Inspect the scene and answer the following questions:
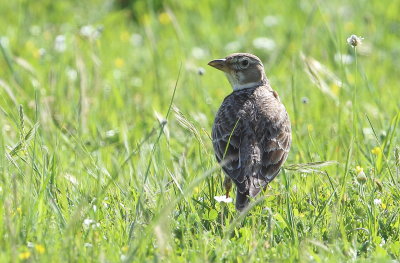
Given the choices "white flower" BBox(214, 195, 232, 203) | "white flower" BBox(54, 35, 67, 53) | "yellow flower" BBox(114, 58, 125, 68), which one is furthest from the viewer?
"yellow flower" BBox(114, 58, 125, 68)

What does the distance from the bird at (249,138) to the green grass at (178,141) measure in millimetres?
138

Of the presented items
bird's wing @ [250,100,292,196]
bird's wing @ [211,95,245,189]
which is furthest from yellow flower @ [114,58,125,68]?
bird's wing @ [250,100,292,196]

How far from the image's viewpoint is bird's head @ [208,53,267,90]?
250 inches

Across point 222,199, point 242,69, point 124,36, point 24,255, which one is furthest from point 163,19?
point 24,255

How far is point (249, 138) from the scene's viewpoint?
214 inches

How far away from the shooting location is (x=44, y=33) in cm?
1007

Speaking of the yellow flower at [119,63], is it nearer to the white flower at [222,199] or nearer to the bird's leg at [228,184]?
the bird's leg at [228,184]

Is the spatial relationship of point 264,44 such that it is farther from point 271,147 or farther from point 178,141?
point 271,147

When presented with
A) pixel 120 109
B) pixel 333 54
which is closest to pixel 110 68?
pixel 120 109

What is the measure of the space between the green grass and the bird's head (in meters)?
0.34

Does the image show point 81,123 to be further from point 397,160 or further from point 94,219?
point 397,160

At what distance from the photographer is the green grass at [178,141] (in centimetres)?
434

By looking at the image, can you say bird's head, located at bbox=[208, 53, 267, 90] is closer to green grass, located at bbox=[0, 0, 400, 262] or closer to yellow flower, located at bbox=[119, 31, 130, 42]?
green grass, located at bbox=[0, 0, 400, 262]

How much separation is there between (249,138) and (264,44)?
4.45 m
